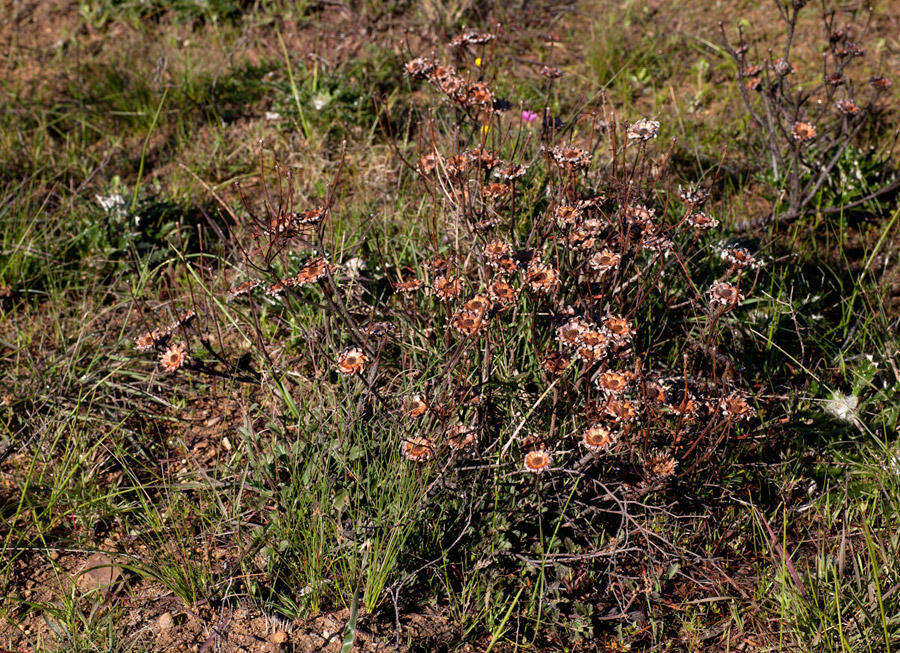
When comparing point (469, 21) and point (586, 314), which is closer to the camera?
point (586, 314)

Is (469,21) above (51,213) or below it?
above

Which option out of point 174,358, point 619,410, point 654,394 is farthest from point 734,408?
point 174,358

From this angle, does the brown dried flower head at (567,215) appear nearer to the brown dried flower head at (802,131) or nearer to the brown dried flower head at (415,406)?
the brown dried flower head at (415,406)

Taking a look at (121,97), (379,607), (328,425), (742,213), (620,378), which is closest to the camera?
(620,378)

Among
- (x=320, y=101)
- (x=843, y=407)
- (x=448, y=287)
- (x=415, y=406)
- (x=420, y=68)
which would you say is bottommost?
(x=843, y=407)

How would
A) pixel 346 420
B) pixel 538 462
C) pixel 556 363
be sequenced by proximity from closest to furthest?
1. pixel 538 462
2. pixel 556 363
3. pixel 346 420

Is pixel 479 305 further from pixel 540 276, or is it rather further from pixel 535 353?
pixel 535 353

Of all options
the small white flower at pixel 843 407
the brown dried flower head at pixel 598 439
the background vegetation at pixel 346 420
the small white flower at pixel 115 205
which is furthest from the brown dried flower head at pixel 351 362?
the small white flower at pixel 115 205

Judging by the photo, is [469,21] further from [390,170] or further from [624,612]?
[624,612]

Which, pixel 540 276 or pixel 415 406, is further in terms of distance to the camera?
pixel 415 406

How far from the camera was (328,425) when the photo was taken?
217 centimetres

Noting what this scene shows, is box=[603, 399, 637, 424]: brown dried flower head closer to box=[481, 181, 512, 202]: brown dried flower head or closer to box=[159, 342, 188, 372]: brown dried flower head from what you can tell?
box=[481, 181, 512, 202]: brown dried flower head

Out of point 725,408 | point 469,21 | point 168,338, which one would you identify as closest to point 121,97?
point 469,21

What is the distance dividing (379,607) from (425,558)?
0.18 m
